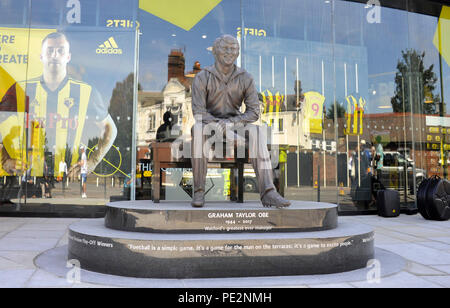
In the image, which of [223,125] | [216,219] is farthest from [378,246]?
[223,125]

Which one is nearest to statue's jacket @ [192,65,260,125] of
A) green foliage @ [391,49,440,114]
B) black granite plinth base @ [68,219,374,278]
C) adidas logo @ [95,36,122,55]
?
black granite plinth base @ [68,219,374,278]

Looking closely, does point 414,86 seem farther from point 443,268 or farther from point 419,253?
point 443,268

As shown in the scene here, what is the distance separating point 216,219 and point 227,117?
4.58ft

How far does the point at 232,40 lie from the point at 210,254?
239cm

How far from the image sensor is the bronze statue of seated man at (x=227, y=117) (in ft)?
12.6

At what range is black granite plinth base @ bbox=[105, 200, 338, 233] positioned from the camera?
11.2 ft

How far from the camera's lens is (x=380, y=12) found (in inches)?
393

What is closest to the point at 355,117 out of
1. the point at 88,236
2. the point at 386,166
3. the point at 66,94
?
the point at 386,166

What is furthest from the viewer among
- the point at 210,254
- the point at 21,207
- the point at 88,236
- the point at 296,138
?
the point at 296,138

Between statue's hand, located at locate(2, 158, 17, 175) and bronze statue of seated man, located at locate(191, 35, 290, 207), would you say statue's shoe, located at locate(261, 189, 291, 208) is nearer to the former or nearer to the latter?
bronze statue of seated man, located at locate(191, 35, 290, 207)

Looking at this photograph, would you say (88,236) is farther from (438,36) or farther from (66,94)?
(438,36)

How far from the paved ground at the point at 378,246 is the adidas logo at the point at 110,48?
3894 millimetres

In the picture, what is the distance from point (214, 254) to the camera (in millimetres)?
3086

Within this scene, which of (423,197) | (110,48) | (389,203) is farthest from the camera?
(389,203)
